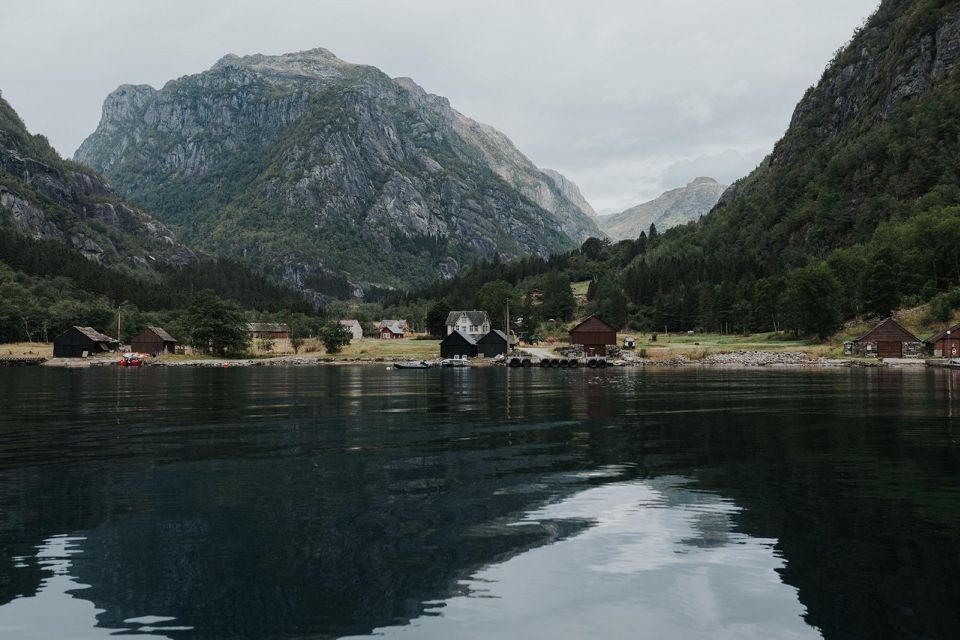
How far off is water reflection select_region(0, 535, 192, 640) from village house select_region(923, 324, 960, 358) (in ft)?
378

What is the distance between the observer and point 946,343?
337 feet

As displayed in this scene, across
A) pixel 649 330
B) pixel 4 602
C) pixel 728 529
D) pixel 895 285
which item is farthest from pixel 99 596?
pixel 649 330

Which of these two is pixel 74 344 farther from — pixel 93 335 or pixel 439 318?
pixel 439 318

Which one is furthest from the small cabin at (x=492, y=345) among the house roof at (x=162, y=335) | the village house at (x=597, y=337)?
the house roof at (x=162, y=335)

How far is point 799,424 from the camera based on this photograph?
110ft

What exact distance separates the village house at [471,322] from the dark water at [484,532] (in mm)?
155539

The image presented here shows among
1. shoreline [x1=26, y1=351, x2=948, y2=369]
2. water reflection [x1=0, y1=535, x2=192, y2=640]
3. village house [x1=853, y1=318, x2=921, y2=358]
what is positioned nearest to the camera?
water reflection [x1=0, y1=535, x2=192, y2=640]

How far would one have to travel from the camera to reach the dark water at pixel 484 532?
1088 cm

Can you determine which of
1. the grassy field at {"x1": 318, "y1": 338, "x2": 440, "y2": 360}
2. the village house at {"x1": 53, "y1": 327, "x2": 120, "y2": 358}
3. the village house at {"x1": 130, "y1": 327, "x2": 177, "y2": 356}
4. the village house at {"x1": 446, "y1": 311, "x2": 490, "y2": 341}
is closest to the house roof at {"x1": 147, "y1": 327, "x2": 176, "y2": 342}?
the village house at {"x1": 130, "y1": 327, "x2": 177, "y2": 356}

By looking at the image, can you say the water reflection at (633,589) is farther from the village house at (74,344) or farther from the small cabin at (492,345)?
the village house at (74,344)

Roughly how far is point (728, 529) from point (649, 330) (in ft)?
553

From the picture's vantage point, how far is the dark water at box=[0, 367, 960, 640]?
10883mm

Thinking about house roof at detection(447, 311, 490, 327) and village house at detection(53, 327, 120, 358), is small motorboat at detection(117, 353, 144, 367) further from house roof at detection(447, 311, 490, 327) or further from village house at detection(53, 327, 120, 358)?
house roof at detection(447, 311, 490, 327)

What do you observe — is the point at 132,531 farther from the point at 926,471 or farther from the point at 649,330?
the point at 649,330
